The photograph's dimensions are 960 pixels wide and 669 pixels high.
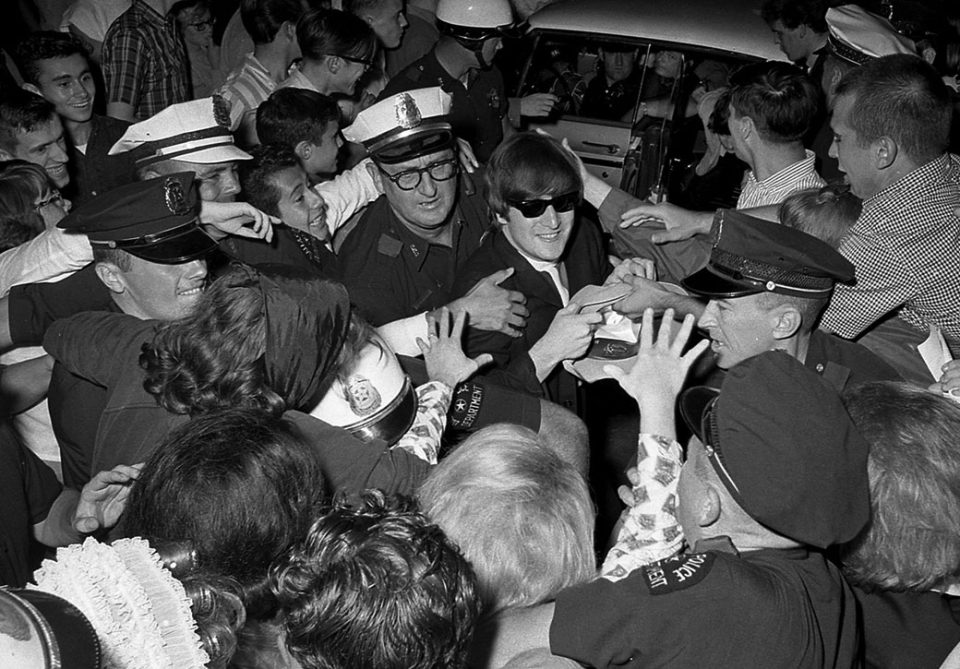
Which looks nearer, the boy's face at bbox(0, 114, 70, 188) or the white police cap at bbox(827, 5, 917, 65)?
the boy's face at bbox(0, 114, 70, 188)

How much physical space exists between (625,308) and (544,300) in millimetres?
322

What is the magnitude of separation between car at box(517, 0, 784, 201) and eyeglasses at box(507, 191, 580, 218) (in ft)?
9.39

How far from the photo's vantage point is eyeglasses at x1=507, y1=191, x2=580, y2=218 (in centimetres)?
301

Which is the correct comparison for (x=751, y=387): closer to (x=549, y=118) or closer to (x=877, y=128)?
(x=877, y=128)

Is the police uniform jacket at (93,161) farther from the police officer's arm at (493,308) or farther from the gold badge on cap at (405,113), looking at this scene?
the police officer's arm at (493,308)

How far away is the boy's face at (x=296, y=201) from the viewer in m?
3.53

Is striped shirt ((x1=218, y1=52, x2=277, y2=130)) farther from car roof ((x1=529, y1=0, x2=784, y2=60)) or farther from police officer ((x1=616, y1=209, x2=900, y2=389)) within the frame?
police officer ((x1=616, y1=209, x2=900, y2=389))

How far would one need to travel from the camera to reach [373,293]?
3293mm

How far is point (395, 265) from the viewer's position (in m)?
3.39

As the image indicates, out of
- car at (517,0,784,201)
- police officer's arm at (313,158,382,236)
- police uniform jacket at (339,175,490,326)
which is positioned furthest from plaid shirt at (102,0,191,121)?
police uniform jacket at (339,175,490,326)

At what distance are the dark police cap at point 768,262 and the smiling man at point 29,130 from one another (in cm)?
300

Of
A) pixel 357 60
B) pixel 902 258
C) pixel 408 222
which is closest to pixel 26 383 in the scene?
pixel 408 222

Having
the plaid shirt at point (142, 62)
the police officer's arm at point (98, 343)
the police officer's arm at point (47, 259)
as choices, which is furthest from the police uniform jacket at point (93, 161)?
the police officer's arm at point (98, 343)

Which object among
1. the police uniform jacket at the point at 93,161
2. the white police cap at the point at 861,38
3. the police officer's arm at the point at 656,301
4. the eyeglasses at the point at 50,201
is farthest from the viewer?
the police uniform jacket at the point at 93,161
